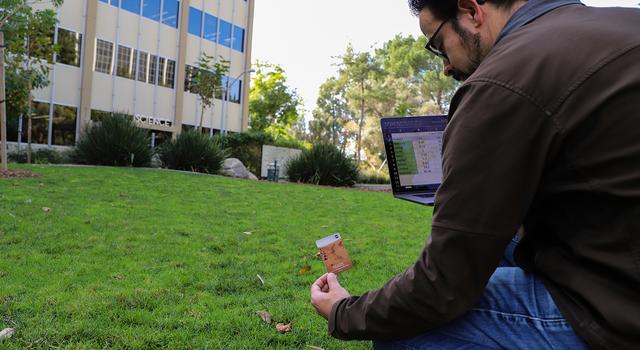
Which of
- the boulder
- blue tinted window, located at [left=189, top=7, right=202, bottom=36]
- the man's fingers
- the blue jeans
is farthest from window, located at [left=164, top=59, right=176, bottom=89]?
the blue jeans

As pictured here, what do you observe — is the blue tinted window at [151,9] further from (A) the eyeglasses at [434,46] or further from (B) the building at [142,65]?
(A) the eyeglasses at [434,46]

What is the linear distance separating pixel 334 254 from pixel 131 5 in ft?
84.2

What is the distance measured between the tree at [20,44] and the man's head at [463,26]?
10.8 m

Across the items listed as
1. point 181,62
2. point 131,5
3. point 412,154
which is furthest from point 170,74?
point 412,154

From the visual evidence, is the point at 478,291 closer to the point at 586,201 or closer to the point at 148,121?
the point at 586,201

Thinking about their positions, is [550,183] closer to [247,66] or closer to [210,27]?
[210,27]

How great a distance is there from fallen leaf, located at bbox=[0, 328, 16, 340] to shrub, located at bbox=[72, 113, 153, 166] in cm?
1327

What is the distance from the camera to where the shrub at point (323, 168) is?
17.7 m

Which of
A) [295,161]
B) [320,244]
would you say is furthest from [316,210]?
[295,161]

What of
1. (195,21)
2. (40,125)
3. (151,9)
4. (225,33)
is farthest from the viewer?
(225,33)

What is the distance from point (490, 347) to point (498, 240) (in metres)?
0.40

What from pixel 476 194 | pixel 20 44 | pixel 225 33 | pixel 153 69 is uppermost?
pixel 225 33

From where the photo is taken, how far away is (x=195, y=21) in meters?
27.8

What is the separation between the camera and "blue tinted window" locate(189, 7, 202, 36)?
1086 inches
